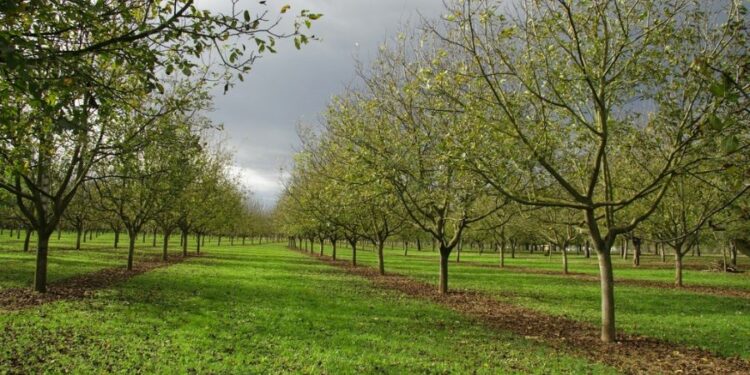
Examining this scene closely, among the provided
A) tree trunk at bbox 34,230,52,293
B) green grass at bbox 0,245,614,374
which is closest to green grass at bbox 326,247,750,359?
green grass at bbox 0,245,614,374

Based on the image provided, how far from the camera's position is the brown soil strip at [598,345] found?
10164 mm

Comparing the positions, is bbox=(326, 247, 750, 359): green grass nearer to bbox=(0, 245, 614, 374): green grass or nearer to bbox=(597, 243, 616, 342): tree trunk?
bbox=(597, 243, 616, 342): tree trunk

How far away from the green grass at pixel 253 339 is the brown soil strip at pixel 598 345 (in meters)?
0.81

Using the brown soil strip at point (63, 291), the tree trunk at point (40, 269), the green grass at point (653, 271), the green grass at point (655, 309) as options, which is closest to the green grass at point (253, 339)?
the brown soil strip at point (63, 291)

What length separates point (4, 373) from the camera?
8.09 meters

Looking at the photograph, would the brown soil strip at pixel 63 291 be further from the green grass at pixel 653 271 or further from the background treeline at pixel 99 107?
the green grass at pixel 653 271

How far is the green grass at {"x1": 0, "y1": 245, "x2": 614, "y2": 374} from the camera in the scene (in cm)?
912

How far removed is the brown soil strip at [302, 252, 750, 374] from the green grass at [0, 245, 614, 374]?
31.8 inches

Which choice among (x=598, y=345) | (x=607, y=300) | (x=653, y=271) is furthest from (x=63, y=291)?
(x=653, y=271)

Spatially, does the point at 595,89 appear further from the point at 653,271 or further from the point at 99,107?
the point at 653,271

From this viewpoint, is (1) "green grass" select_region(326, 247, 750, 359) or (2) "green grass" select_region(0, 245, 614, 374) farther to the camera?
(1) "green grass" select_region(326, 247, 750, 359)

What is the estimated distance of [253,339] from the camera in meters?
11.2

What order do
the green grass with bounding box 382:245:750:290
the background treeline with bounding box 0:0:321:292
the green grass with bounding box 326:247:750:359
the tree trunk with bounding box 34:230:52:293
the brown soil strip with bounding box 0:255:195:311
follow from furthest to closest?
1. the green grass with bounding box 382:245:750:290
2. the tree trunk with bounding box 34:230:52:293
3. the brown soil strip with bounding box 0:255:195:311
4. the green grass with bounding box 326:247:750:359
5. the background treeline with bounding box 0:0:321:292

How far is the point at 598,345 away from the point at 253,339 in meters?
8.80
